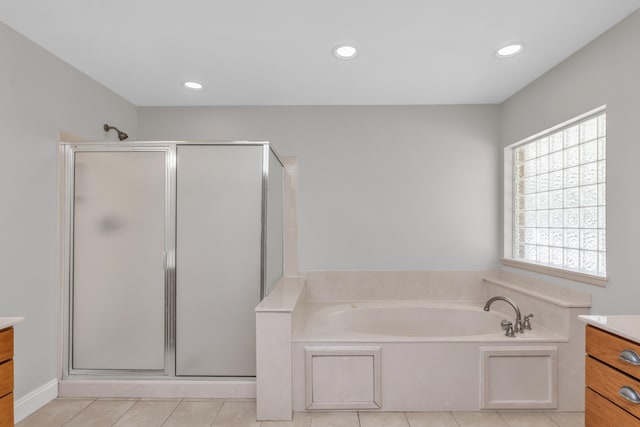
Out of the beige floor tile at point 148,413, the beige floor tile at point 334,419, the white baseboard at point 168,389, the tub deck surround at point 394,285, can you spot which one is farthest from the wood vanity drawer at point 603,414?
the beige floor tile at point 148,413

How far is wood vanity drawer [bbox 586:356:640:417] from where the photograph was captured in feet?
3.85

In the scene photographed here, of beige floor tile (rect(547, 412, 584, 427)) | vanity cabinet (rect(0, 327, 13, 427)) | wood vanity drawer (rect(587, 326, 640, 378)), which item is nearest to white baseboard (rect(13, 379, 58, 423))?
vanity cabinet (rect(0, 327, 13, 427))

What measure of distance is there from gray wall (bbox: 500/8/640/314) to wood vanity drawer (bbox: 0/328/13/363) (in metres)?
2.93

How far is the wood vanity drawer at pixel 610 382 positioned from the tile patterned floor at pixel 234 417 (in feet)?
2.93

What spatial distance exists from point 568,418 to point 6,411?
2871 mm

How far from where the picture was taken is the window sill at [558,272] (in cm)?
203

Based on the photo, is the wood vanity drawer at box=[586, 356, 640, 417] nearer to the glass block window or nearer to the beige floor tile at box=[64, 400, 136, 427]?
the glass block window

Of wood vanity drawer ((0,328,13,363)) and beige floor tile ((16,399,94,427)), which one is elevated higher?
wood vanity drawer ((0,328,13,363))

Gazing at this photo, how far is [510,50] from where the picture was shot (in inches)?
84.2

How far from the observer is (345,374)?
2141 millimetres

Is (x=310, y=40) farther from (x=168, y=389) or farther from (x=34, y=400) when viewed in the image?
(x=34, y=400)

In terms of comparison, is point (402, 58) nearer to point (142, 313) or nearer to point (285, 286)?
point (285, 286)

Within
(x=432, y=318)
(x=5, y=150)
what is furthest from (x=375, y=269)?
(x=5, y=150)

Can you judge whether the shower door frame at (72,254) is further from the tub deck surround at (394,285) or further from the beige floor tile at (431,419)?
the beige floor tile at (431,419)
